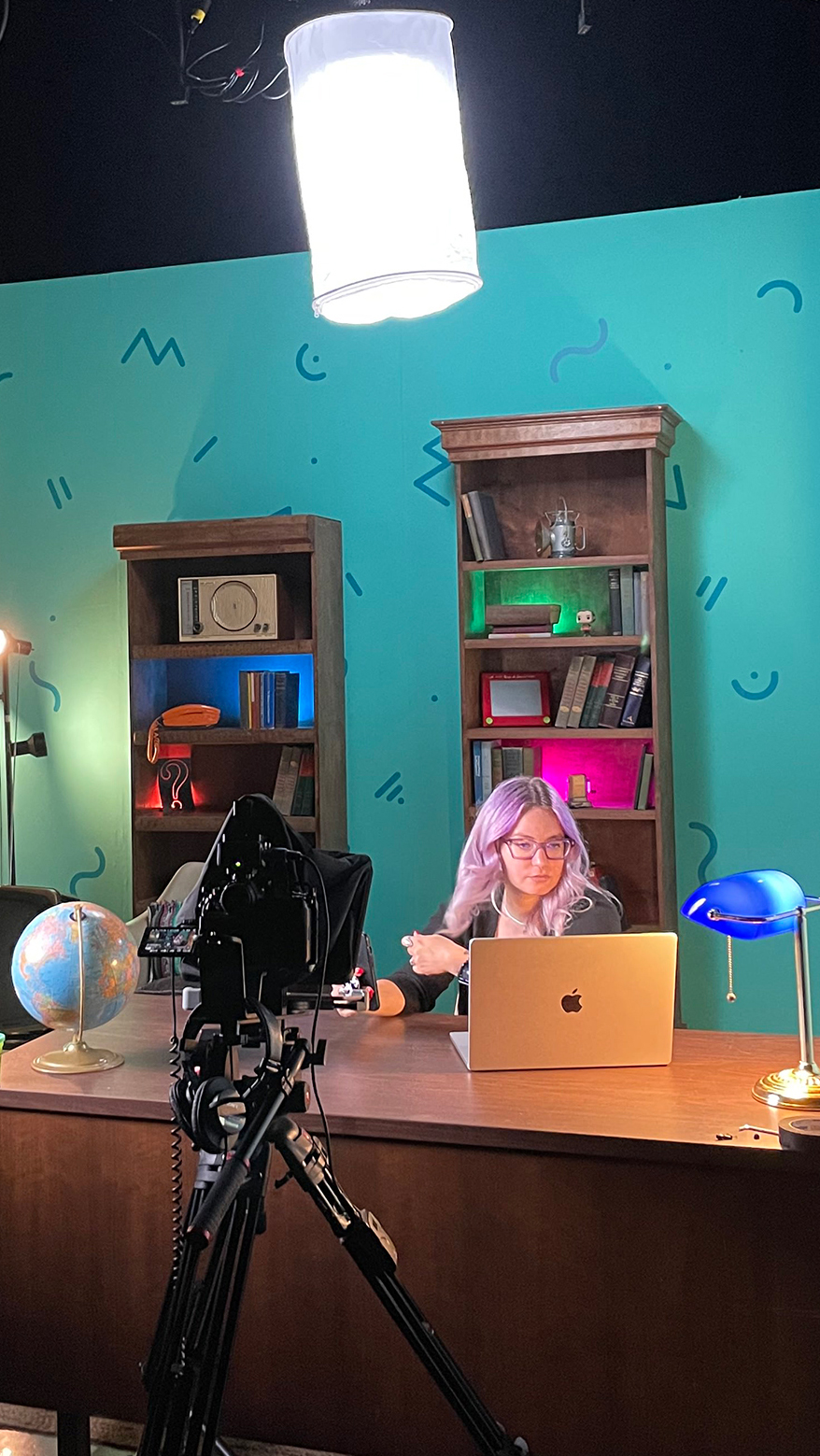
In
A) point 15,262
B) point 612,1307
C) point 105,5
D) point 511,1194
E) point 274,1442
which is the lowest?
point 274,1442

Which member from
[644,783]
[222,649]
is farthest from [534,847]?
[222,649]

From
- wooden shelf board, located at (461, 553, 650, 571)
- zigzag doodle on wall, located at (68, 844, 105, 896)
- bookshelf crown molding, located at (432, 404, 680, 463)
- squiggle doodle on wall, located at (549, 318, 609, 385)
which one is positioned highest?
squiggle doodle on wall, located at (549, 318, 609, 385)

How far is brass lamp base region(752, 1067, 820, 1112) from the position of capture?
232 centimetres

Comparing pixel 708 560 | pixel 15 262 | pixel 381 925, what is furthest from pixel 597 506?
pixel 15 262

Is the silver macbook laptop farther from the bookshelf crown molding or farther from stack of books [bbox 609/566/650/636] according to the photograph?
the bookshelf crown molding

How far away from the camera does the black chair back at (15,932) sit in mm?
4090

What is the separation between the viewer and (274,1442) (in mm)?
2383

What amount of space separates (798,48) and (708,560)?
158 centimetres

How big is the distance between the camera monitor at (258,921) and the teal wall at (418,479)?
285 cm

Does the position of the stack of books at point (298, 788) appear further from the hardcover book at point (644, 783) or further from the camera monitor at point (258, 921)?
the camera monitor at point (258, 921)

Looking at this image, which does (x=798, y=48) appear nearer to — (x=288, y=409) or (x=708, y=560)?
(x=708, y=560)

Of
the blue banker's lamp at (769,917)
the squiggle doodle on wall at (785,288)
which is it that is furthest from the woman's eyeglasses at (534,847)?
the squiggle doodle on wall at (785,288)

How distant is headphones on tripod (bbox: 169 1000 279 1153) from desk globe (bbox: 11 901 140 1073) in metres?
0.71

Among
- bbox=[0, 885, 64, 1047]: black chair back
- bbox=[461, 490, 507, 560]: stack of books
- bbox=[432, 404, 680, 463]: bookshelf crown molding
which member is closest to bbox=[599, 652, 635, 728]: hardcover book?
bbox=[461, 490, 507, 560]: stack of books
